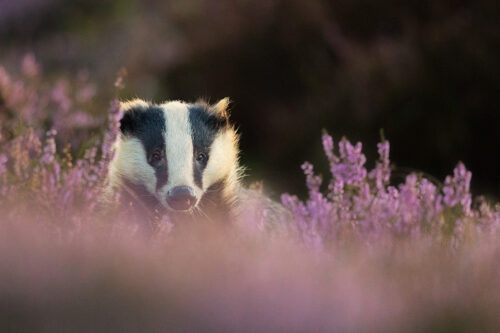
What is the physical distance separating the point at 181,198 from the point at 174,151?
30 cm

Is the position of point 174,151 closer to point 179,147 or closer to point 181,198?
point 179,147

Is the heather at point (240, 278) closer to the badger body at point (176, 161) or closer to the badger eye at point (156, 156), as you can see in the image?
the badger body at point (176, 161)

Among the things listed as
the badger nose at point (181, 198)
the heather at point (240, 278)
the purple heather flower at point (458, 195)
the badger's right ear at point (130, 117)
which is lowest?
the heather at point (240, 278)

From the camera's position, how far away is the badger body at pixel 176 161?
384 cm

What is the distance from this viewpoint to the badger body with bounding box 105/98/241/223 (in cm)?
384

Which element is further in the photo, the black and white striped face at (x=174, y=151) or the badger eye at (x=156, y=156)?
the badger eye at (x=156, y=156)

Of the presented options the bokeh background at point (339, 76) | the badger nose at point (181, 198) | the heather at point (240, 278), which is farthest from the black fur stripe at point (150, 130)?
the bokeh background at point (339, 76)

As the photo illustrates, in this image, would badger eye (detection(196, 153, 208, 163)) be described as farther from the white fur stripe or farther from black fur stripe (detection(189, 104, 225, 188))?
the white fur stripe

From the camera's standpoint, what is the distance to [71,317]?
1.83 metres

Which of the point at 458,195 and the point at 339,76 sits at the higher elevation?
the point at 339,76

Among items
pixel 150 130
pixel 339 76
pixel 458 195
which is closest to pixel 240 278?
pixel 458 195

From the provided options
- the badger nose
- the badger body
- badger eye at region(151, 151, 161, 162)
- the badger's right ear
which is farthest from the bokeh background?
the badger nose

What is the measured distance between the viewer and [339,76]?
23.6 ft

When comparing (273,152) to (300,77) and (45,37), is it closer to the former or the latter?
(300,77)
